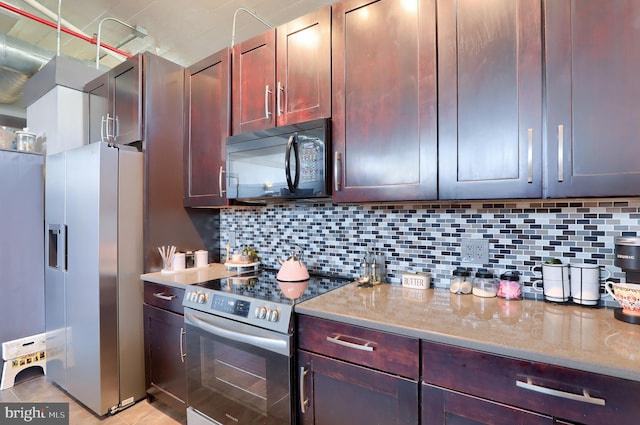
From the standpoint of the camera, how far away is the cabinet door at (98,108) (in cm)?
247

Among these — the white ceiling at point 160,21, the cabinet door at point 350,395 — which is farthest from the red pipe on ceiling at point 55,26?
the cabinet door at point 350,395

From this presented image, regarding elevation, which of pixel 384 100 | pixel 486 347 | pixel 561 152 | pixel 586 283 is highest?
pixel 384 100

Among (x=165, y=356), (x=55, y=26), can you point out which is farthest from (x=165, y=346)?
(x=55, y=26)

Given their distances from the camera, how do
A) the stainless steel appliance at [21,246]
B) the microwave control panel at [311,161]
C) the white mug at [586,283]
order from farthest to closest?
the stainless steel appliance at [21,246], the microwave control panel at [311,161], the white mug at [586,283]

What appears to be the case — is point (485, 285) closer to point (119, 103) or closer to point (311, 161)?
point (311, 161)

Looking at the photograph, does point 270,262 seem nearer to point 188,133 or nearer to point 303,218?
point 303,218

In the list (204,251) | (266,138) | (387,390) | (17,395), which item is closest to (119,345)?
(204,251)

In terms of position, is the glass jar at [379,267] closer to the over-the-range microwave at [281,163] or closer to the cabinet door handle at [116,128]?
the over-the-range microwave at [281,163]

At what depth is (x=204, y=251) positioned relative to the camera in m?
2.46

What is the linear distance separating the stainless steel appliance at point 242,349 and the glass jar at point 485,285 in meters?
0.69

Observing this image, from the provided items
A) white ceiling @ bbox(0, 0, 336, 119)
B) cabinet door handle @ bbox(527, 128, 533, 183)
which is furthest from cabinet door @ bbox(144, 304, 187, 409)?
white ceiling @ bbox(0, 0, 336, 119)

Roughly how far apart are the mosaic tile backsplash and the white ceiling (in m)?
1.46

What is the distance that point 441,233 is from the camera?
1.67 m

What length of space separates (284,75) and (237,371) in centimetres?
159
